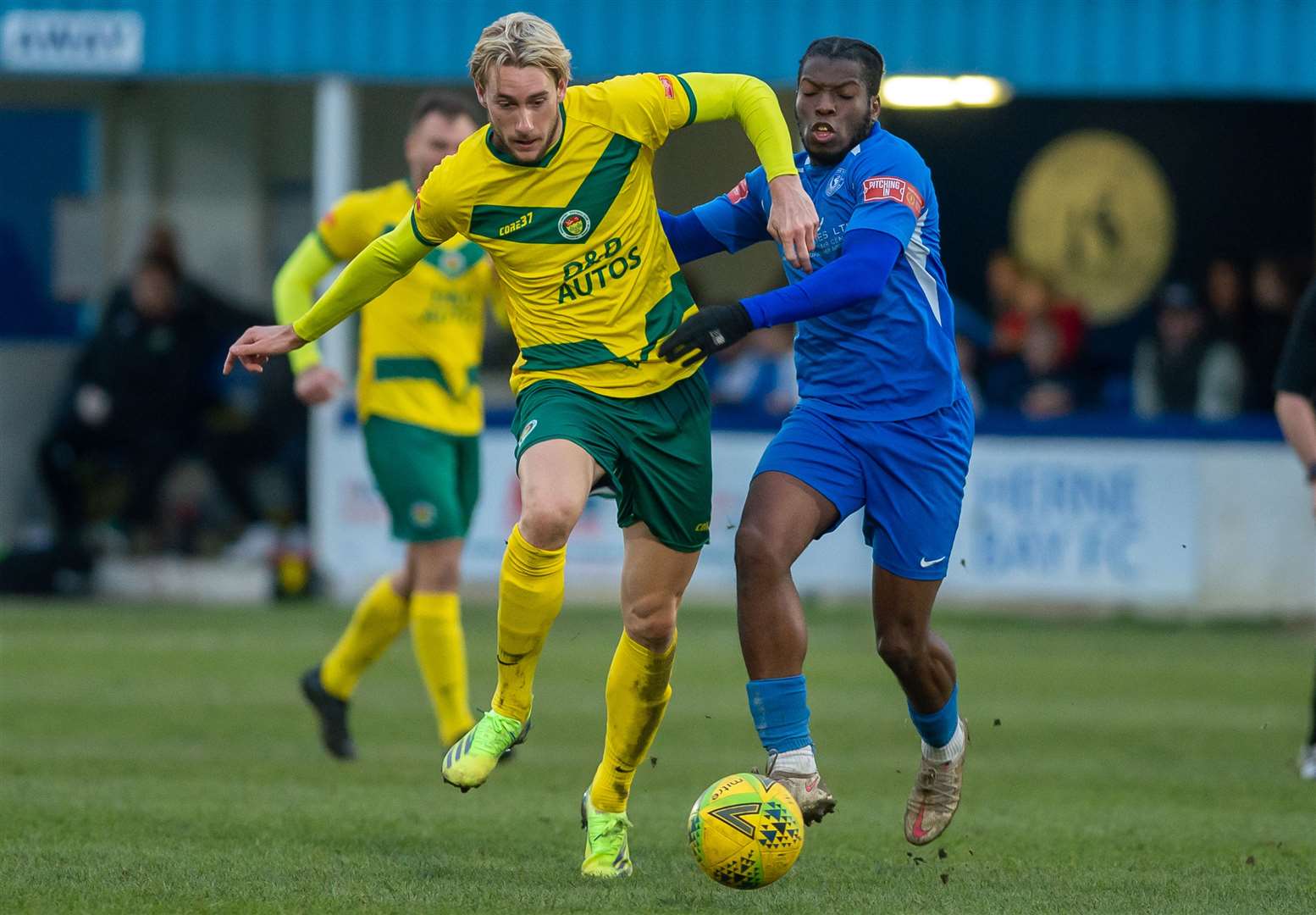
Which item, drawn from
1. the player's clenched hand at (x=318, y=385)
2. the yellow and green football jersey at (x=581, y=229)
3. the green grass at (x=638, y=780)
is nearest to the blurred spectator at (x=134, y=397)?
the green grass at (x=638, y=780)

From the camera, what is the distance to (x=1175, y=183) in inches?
830

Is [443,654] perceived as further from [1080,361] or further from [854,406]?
[1080,361]

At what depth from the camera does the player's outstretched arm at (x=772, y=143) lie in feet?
19.1

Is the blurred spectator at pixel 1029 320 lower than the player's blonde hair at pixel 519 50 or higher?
lower

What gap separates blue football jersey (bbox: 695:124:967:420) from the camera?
6.21 meters

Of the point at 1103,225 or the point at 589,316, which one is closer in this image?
the point at 589,316

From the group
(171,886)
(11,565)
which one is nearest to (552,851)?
(171,886)

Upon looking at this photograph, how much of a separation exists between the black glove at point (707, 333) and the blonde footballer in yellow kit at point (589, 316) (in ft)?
0.93

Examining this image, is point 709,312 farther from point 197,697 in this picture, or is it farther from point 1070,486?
point 1070,486

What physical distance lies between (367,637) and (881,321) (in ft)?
11.1

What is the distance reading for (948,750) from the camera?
6660mm

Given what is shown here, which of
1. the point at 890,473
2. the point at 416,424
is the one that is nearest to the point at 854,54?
the point at 890,473

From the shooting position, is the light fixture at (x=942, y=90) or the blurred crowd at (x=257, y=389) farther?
the light fixture at (x=942, y=90)

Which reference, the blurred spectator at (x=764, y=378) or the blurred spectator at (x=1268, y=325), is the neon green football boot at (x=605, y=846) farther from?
the blurred spectator at (x=1268, y=325)
